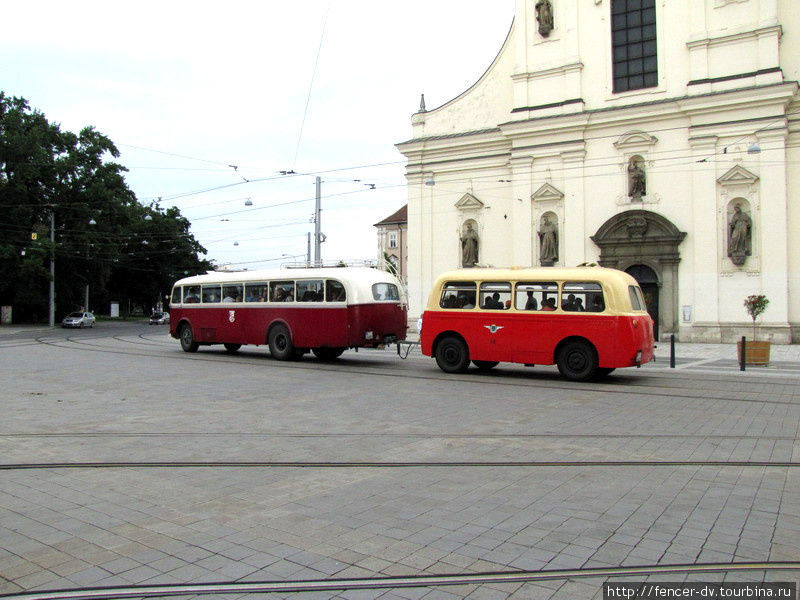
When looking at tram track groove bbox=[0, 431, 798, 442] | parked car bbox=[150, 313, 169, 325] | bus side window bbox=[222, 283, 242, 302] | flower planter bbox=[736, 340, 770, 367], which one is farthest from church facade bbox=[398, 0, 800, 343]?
parked car bbox=[150, 313, 169, 325]

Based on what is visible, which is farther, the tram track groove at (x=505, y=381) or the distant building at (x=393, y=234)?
the distant building at (x=393, y=234)

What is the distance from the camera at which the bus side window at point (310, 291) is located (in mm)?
20016

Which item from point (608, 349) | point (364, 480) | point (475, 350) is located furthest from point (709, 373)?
point (364, 480)

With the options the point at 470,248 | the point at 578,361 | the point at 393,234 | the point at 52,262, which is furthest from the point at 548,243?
the point at 393,234

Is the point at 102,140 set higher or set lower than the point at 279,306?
higher

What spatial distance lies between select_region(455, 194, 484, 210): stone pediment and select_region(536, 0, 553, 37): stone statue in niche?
30.2ft

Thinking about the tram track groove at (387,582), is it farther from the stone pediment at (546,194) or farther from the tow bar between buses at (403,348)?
the stone pediment at (546,194)

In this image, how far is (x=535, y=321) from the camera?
15836 mm

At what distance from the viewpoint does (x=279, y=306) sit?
829 inches

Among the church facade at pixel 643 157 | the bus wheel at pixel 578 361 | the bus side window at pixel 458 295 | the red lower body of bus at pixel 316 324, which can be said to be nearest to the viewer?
the bus wheel at pixel 578 361

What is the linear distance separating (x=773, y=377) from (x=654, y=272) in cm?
1654

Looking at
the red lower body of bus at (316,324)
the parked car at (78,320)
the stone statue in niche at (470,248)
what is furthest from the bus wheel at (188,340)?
the parked car at (78,320)

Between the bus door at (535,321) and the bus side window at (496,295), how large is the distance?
0.25 metres

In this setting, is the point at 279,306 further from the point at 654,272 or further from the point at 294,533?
the point at 654,272
